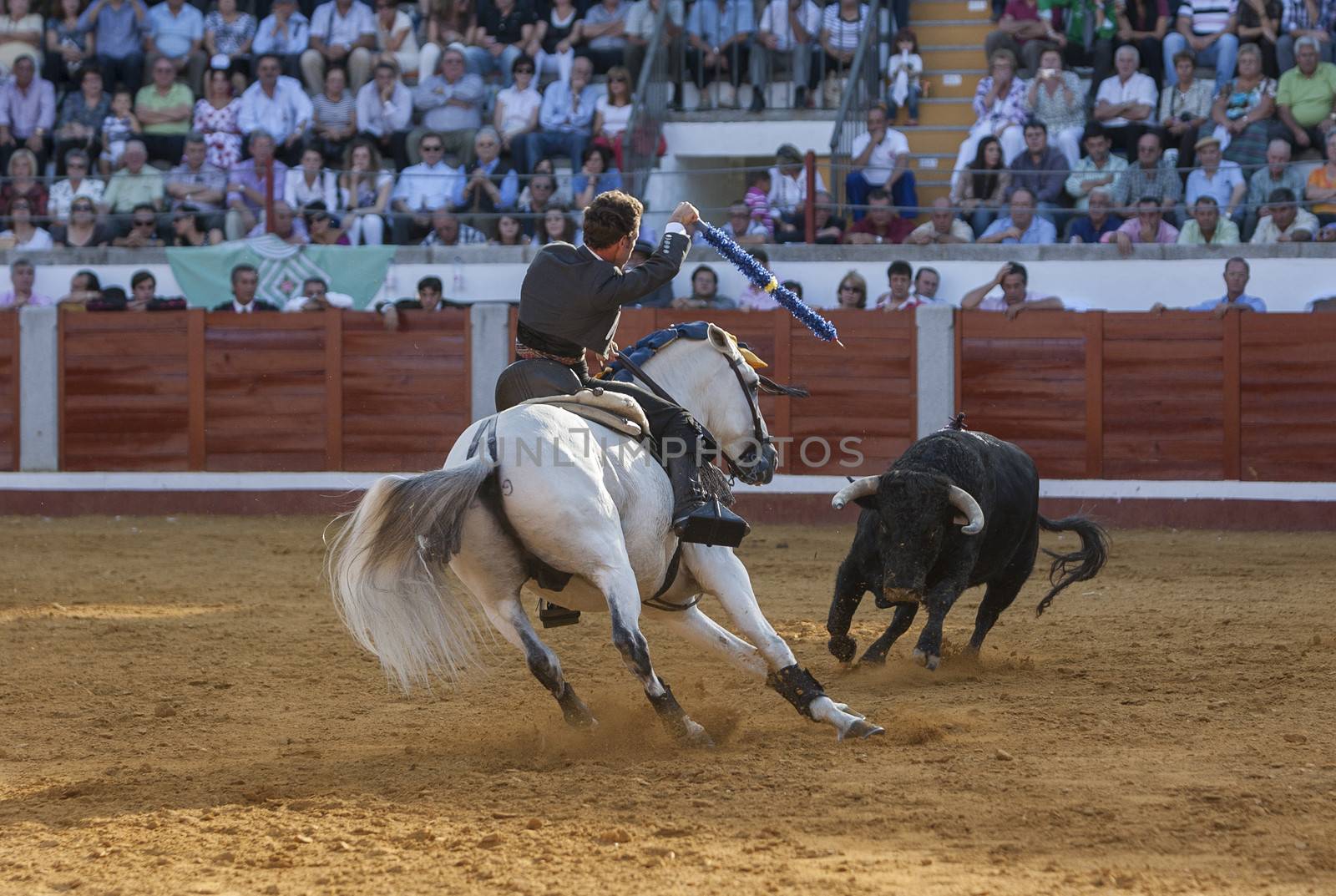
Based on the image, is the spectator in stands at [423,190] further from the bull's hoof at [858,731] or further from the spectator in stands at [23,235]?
the bull's hoof at [858,731]

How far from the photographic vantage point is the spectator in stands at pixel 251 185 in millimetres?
12820

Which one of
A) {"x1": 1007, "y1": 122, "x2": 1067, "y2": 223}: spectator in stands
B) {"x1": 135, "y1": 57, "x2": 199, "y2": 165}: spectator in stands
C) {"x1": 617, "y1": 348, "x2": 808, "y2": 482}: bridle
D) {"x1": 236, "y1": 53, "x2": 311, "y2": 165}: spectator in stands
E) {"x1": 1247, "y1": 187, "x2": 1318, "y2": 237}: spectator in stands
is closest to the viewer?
{"x1": 617, "y1": 348, "x2": 808, "y2": 482}: bridle

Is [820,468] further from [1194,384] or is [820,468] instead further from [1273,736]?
[1273,736]

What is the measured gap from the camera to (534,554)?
14.5 feet

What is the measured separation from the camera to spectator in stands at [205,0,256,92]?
1431 cm

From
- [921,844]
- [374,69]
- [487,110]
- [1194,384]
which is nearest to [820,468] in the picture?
[1194,384]

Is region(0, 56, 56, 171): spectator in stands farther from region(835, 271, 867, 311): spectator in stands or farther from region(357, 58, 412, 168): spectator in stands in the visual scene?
region(835, 271, 867, 311): spectator in stands

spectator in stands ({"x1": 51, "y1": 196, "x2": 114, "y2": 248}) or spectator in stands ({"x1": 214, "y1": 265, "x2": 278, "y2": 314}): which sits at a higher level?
spectator in stands ({"x1": 51, "y1": 196, "x2": 114, "y2": 248})

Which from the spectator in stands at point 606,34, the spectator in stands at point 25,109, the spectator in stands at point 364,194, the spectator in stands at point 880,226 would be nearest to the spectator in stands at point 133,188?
the spectator in stands at point 25,109

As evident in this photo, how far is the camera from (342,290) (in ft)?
41.0

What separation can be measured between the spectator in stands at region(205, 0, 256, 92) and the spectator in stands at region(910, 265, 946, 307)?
6384 mm

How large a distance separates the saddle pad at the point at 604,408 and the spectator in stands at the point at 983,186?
7.39m

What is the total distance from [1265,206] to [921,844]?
846cm

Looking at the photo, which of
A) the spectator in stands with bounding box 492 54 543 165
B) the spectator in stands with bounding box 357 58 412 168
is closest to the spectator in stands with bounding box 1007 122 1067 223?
the spectator in stands with bounding box 492 54 543 165
